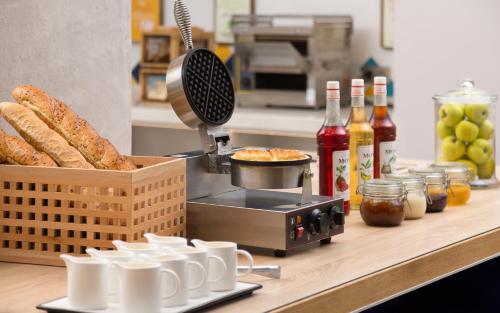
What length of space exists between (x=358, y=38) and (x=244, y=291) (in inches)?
163

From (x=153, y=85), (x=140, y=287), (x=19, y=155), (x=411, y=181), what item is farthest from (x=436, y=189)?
(x=153, y=85)

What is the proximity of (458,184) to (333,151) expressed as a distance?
0.46 m

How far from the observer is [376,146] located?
2410mm

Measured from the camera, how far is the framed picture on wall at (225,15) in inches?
234

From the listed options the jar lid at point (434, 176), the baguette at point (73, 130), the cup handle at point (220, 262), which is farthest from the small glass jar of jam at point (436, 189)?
the cup handle at point (220, 262)

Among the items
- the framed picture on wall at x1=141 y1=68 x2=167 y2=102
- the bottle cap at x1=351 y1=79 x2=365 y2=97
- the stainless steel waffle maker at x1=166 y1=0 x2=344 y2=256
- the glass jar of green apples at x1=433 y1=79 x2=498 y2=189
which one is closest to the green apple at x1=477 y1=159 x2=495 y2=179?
the glass jar of green apples at x1=433 y1=79 x2=498 y2=189

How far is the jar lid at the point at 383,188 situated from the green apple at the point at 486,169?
0.64 m

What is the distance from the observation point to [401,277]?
1.82 metres

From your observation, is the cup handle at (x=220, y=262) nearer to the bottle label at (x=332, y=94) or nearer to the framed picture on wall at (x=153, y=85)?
the bottle label at (x=332, y=94)

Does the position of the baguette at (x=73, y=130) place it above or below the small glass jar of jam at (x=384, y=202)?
above

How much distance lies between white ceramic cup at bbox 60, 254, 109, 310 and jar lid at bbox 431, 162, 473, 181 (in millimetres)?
1247

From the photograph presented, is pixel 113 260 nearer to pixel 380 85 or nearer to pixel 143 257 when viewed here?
pixel 143 257

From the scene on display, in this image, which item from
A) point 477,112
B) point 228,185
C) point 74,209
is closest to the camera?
point 74,209

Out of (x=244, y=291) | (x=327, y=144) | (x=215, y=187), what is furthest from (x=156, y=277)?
(x=327, y=144)
